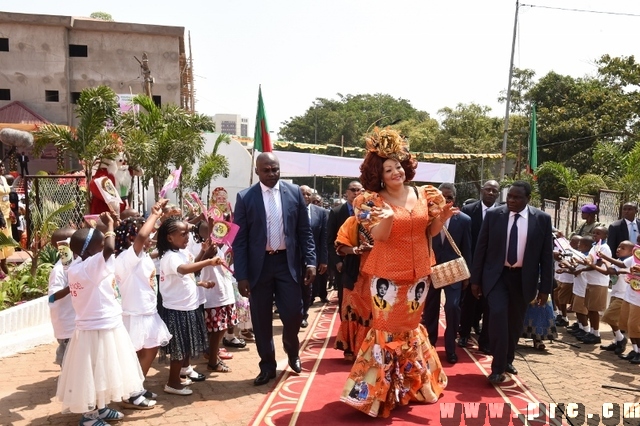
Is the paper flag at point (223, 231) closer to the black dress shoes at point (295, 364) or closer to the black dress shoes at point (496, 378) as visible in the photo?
the black dress shoes at point (295, 364)

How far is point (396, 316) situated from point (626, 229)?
577 cm

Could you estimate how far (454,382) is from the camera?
18.4ft

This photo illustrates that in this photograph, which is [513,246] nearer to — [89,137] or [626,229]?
[626,229]

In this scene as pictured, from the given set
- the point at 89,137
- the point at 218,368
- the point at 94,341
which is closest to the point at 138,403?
the point at 94,341

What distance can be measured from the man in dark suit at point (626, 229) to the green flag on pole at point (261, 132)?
9474 mm

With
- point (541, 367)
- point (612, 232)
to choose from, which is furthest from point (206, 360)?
point (612, 232)

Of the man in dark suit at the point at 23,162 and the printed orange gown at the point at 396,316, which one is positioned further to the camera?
the man in dark suit at the point at 23,162

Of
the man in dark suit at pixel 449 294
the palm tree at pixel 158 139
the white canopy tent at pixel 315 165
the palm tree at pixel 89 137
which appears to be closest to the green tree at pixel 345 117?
the white canopy tent at pixel 315 165

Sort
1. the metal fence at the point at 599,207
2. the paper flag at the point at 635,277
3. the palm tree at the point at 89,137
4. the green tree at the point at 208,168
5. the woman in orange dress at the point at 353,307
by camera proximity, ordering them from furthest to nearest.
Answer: the green tree at the point at 208,168, the metal fence at the point at 599,207, the palm tree at the point at 89,137, the paper flag at the point at 635,277, the woman in orange dress at the point at 353,307

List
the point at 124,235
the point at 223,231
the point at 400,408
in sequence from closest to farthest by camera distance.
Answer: the point at 400,408 → the point at 124,235 → the point at 223,231

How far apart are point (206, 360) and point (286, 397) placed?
159 centimetres

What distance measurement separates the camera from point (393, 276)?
459 cm

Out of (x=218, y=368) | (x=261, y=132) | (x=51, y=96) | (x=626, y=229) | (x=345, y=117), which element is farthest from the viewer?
(x=345, y=117)

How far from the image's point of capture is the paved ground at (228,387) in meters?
4.70
